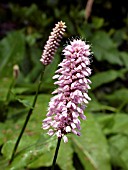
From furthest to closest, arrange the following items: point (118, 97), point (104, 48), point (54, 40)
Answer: point (104, 48) < point (118, 97) < point (54, 40)

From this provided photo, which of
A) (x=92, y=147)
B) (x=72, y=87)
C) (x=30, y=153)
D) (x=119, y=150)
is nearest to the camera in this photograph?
(x=72, y=87)

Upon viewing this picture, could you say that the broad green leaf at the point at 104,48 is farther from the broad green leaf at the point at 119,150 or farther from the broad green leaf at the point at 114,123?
the broad green leaf at the point at 119,150

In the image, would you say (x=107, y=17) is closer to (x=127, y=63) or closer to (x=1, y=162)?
(x=127, y=63)

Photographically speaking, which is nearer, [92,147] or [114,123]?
[92,147]

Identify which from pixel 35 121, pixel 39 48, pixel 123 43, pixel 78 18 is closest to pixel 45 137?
pixel 35 121

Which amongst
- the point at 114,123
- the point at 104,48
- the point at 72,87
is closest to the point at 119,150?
the point at 114,123

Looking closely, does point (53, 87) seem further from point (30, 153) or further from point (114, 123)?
point (30, 153)

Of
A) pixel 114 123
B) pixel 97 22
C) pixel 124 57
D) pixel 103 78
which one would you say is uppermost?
pixel 97 22
